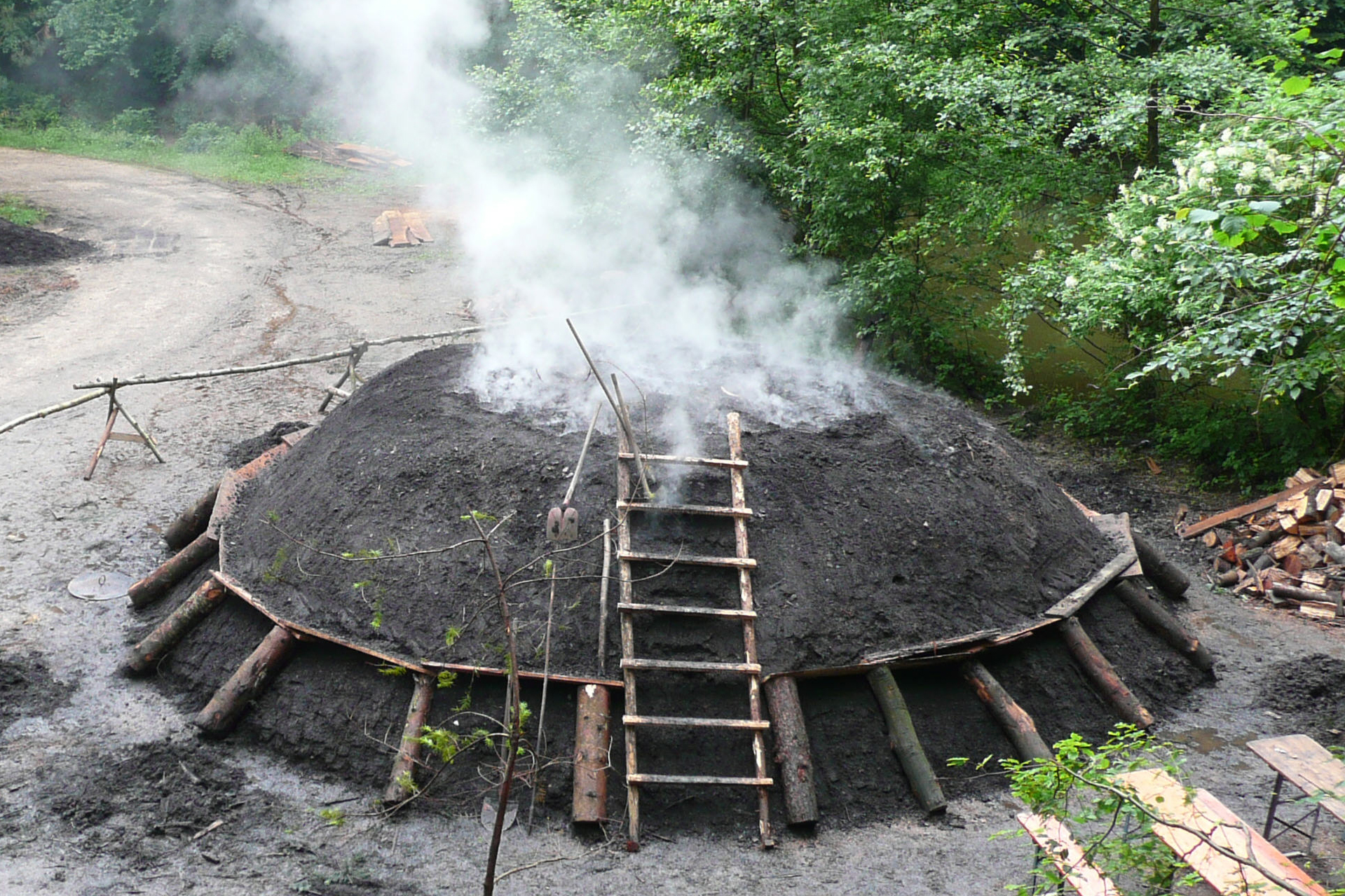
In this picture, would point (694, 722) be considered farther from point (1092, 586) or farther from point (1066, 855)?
point (1092, 586)

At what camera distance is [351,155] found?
26.6m

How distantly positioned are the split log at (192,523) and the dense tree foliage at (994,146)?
7005mm

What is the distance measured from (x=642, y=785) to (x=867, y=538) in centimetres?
221

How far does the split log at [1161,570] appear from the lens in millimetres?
8344

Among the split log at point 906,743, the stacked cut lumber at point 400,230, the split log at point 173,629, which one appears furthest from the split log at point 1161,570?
the stacked cut lumber at point 400,230

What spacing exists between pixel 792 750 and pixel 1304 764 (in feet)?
8.94

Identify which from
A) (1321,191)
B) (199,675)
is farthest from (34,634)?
(1321,191)

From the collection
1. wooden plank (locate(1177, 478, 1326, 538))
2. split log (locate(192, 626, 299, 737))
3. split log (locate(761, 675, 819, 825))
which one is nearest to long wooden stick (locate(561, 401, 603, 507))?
split log (locate(761, 675, 819, 825))

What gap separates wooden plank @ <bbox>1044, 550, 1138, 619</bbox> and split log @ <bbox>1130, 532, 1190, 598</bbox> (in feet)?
2.58

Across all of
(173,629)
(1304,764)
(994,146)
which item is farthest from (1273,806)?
(994,146)

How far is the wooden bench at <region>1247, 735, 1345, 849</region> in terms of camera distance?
16.8 feet

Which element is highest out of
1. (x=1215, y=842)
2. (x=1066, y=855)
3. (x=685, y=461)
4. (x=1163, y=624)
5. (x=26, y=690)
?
(x=685, y=461)

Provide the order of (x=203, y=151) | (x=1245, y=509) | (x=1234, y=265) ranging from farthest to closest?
(x=203, y=151)
(x=1245, y=509)
(x=1234, y=265)

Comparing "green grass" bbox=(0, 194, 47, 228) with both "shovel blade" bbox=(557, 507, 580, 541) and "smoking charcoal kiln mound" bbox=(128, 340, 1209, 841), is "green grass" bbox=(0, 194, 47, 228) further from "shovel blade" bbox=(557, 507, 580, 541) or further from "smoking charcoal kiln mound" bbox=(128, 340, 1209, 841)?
"shovel blade" bbox=(557, 507, 580, 541)
